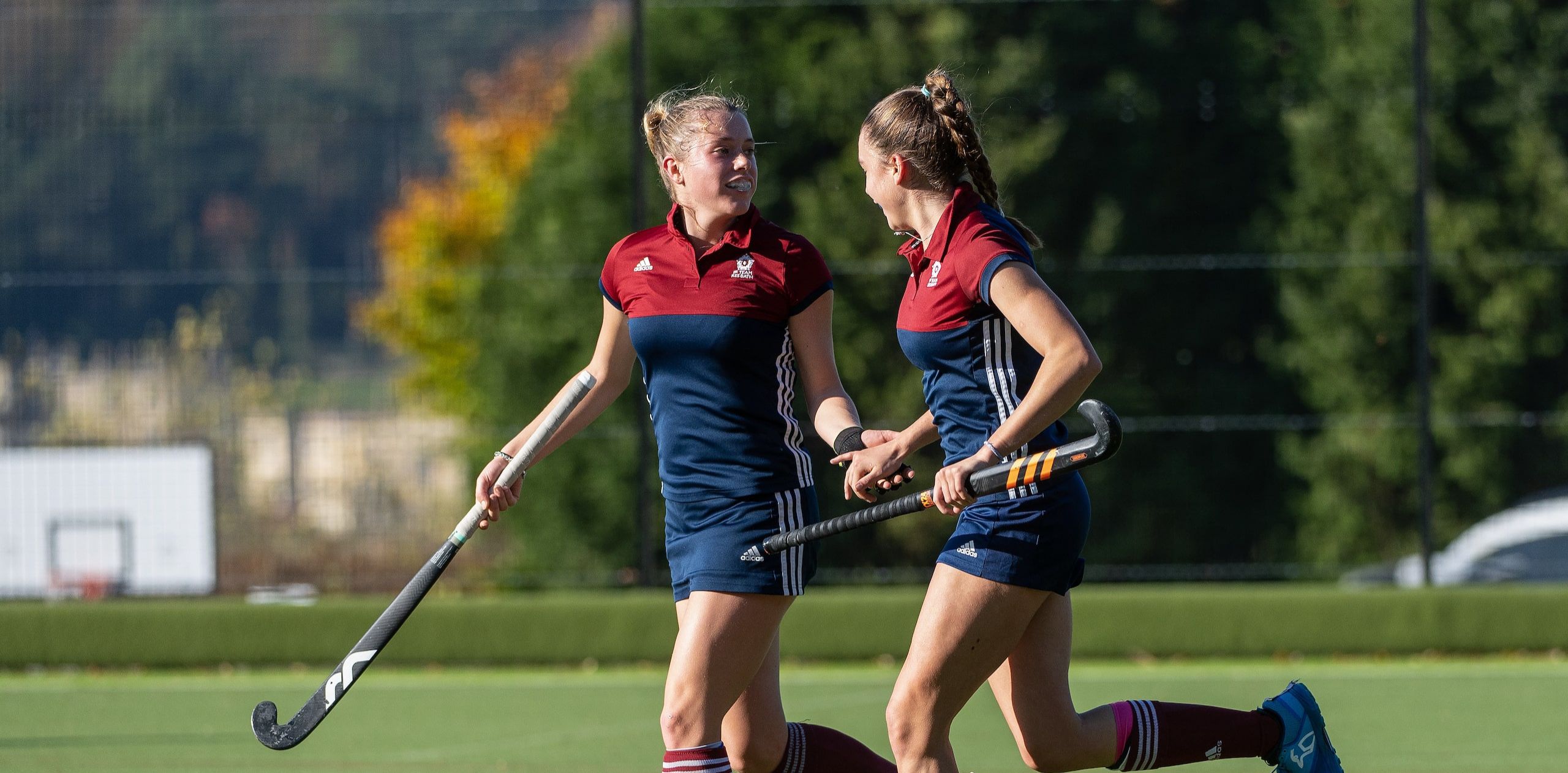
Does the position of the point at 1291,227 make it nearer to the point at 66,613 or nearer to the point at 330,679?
the point at 66,613

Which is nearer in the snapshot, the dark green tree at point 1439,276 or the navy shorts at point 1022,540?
the navy shorts at point 1022,540

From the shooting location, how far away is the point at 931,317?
4023 millimetres

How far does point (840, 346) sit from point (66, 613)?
16.0 ft

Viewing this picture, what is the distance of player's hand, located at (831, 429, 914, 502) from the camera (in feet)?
13.4

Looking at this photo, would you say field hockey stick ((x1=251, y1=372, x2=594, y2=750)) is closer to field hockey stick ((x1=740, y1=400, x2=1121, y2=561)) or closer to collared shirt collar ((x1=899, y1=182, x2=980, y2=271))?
field hockey stick ((x1=740, y1=400, x2=1121, y2=561))

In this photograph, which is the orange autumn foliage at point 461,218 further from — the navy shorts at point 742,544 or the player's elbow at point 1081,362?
the player's elbow at point 1081,362

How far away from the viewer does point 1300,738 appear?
4.57 metres

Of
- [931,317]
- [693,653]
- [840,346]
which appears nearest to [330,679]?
[693,653]

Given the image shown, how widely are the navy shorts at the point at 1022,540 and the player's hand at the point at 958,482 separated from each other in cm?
18

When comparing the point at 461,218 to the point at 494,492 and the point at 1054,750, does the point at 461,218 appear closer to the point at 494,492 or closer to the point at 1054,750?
the point at 494,492

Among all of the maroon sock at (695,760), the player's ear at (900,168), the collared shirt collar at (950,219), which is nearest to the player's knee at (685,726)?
the maroon sock at (695,760)

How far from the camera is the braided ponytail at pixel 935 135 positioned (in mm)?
4121

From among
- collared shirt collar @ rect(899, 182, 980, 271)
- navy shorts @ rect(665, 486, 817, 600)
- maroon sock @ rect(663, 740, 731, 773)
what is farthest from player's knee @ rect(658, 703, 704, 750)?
collared shirt collar @ rect(899, 182, 980, 271)

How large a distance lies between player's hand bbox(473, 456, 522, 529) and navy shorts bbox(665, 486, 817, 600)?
523 mm
